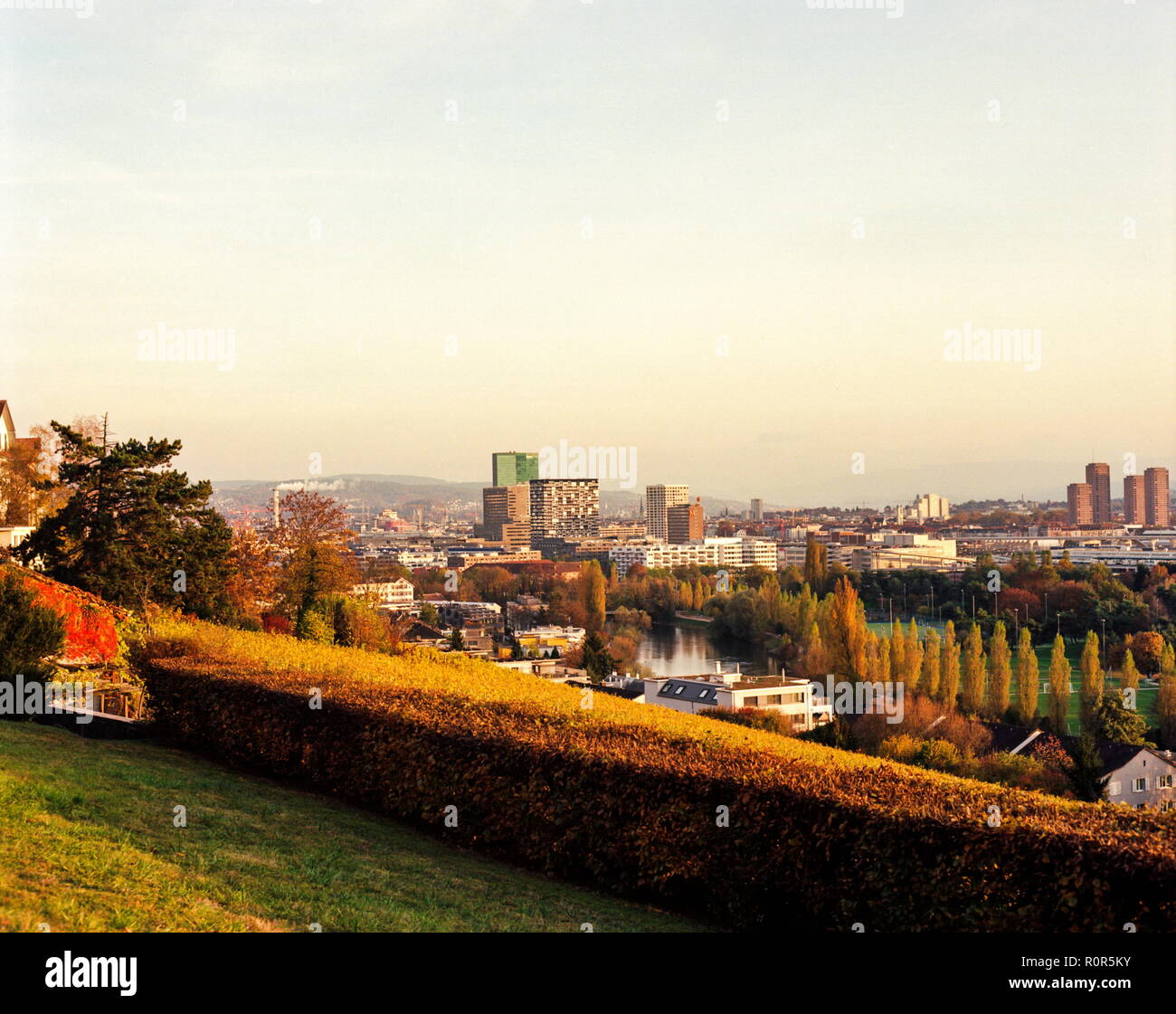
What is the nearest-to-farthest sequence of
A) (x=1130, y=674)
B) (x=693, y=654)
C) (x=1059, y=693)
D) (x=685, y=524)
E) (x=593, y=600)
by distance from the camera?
(x=1059, y=693)
(x=1130, y=674)
(x=693, y=654)
(x=593, y=600)
(x=685, y=524)

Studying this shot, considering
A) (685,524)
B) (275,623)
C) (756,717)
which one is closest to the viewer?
(275,623)

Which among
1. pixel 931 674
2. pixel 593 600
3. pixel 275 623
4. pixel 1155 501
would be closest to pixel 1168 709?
pixel 931 674

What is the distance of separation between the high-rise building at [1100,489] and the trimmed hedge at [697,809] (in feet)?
444

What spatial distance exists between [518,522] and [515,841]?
156m

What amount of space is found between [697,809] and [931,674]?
1479 inches

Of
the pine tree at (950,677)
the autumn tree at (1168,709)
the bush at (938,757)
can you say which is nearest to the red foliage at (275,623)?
the bush at (938,757)

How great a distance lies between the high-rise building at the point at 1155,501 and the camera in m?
121

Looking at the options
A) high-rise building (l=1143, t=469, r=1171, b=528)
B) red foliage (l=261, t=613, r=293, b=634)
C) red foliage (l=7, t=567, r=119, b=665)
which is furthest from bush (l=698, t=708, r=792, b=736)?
high-rise building (l=1143, t=469, r=1171, b=528)

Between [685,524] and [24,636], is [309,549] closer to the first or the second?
[24,636]

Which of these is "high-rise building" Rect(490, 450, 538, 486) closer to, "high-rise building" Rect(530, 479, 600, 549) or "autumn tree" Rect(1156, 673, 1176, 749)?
"high-rise building" Rect(530, 479, 600, 549)

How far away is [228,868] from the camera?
17.0 feet
